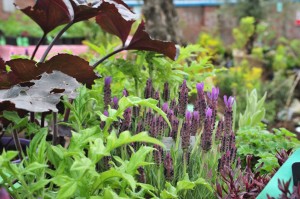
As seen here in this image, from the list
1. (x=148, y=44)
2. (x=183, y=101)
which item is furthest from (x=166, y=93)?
(x=183, y=101)

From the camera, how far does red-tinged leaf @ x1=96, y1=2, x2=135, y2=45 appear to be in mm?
1732

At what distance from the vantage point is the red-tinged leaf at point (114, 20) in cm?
173

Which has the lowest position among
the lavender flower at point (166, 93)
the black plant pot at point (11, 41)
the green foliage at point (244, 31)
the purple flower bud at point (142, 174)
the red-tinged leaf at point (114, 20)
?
the green foliage at point (244, 31)

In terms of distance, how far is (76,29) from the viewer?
7957mm

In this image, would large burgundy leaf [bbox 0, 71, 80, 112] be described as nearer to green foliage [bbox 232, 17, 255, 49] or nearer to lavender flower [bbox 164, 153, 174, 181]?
lavender flower [bbox 164, 153, 174, 181]

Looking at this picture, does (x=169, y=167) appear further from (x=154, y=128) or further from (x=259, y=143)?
(x=259, y=143)

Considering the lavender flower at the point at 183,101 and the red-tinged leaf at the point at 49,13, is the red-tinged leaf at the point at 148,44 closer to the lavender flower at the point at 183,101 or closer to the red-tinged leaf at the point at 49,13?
the red-tinged leaf at the point at 49,13

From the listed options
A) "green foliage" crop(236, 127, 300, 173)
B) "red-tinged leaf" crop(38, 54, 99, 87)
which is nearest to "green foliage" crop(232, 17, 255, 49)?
"green foliage" crop(236, 127, 300, 173)

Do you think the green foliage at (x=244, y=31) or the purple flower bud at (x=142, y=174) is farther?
the green foliage at (x=244, y=31)

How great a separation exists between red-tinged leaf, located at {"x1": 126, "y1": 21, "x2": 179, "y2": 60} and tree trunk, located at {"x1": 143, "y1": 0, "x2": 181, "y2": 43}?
3.21m

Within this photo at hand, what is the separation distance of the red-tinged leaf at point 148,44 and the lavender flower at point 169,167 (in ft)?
1.95

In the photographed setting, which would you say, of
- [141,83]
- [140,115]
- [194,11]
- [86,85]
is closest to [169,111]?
[140,115]

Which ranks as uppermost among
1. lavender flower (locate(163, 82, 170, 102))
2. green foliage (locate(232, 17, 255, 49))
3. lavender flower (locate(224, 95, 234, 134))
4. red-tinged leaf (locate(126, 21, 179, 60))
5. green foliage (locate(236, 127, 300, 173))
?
red-tinged leaf (locate(126, 21, 179, 60))

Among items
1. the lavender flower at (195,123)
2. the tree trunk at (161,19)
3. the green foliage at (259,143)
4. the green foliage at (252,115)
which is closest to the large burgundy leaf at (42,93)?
the lavender flower at (195,123)
